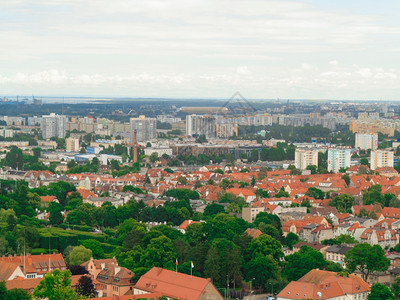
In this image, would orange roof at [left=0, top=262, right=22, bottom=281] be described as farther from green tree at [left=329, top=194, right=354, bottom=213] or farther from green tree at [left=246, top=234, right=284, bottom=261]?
green tree at [left=329, top=194, right=354, bottom=213]

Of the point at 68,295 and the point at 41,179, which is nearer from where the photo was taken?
the point at 68,295

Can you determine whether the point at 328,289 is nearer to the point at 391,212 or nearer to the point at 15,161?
the point at 391,212

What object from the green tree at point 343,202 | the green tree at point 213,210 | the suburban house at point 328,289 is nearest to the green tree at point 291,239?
the green tree at point 213,210

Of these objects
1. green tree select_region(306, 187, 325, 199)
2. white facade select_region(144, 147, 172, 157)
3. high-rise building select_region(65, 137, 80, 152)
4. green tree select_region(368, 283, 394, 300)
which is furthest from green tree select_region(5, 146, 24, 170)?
green tree select_region(368, 283, 394, 300)

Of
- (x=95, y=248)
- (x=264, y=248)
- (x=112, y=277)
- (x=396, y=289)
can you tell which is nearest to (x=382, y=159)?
(x=264, y=248)

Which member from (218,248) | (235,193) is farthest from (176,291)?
(235,193)

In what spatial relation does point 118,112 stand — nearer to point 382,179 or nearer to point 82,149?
point 82,149
